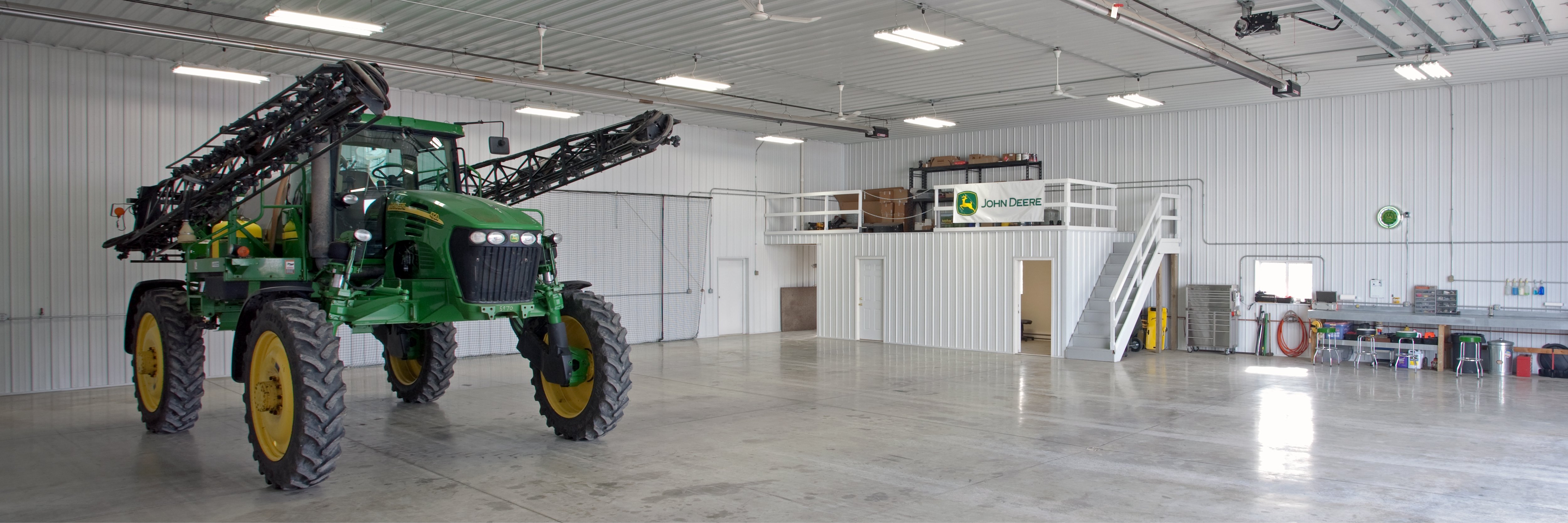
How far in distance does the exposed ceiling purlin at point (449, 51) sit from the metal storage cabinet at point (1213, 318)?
6.28 metres

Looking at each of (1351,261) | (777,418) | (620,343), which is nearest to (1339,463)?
(777,418)

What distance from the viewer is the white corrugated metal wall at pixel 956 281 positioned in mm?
16234

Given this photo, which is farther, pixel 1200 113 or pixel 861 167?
pixel 861 167

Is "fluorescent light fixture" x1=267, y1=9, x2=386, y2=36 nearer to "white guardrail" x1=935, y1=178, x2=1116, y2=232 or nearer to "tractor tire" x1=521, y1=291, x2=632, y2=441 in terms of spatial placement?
"tractor tire" x1=521, y1=291, x2=632, y2=441

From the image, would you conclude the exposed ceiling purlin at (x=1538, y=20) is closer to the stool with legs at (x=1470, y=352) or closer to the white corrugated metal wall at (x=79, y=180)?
the stool with legs at (x=1470, y=352)

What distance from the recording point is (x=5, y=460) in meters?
7.91

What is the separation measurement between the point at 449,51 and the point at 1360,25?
11.5 m

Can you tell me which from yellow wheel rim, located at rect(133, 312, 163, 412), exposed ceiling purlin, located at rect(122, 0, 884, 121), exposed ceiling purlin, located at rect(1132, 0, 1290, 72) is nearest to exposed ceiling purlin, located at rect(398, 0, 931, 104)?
exposed ceiling purlin, located at rect(122, 0, 884, 121)

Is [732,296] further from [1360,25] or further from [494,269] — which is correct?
[494,269]

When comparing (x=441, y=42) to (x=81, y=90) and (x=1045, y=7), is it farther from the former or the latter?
(x=1045, y=7)

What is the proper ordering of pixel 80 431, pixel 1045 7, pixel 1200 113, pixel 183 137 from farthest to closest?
pixel 1200 113 → pixel 183 137 → pixel 1045 7 → pixel 80 431

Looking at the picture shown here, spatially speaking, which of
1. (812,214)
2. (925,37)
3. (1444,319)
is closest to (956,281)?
(812,214)

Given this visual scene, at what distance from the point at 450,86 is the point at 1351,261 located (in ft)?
50.5

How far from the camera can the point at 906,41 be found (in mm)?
10594
